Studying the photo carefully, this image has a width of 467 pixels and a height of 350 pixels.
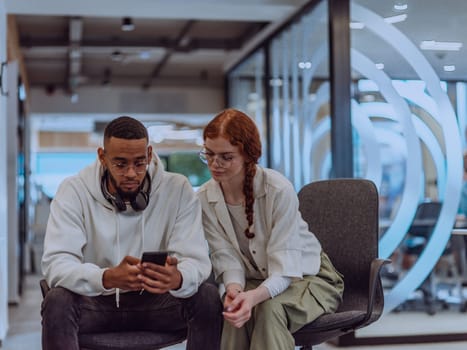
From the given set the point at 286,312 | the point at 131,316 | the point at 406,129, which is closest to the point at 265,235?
the point at 286,312

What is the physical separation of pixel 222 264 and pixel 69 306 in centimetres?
54

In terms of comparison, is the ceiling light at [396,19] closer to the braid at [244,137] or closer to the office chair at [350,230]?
A: the office chair at [350,230]

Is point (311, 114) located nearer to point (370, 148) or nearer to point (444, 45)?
point (370, 148)

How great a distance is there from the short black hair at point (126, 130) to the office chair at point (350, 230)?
2.73ft

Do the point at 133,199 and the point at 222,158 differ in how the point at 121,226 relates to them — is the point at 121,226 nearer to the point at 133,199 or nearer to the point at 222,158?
the point at 133,199

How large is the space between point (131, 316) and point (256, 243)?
0.48 m

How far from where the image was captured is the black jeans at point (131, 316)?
219 centimetres

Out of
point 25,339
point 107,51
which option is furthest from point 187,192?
point 107,51

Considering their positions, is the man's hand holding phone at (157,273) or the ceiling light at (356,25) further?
the ceiling light at (356,25)

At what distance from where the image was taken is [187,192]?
8.17ft

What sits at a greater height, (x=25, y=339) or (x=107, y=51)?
(x=107, y=51)

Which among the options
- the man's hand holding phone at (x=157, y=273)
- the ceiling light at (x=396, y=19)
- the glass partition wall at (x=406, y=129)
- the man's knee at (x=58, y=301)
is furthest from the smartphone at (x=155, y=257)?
the ceiling light at (x=396, y=19)

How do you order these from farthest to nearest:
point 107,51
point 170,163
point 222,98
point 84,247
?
point 170,163 < point 222,98 < point 107,51 < point 84,247

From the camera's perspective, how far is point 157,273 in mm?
2152
